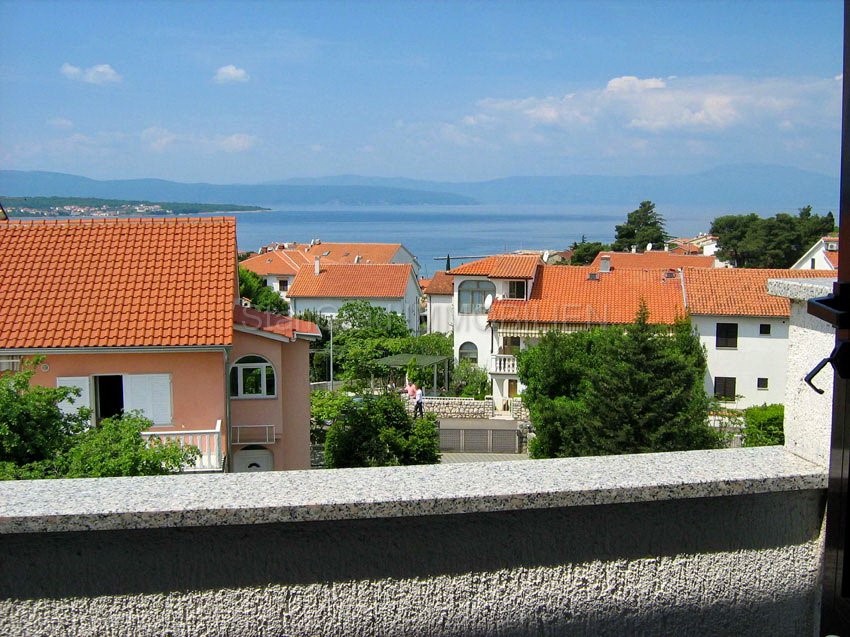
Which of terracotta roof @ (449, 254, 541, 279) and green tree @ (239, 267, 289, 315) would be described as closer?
terracotta roof @ (449, 254, 541, 279)

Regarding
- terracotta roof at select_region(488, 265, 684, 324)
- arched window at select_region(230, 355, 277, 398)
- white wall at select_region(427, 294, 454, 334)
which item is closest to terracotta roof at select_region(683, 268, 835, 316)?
terracotta roof at select_region(488, 265, 684, 324)

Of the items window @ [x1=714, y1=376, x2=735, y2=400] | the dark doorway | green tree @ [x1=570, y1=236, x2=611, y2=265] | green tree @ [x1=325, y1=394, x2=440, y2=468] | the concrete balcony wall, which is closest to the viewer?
the concrete balcony wall

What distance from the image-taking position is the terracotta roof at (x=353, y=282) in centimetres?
6397

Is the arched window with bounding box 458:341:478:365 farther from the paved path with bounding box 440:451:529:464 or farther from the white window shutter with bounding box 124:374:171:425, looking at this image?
the white window shutter with bounding box 124:374:171:425

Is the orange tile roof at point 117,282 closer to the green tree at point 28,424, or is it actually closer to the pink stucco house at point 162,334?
the pink stucco house at point 162,334

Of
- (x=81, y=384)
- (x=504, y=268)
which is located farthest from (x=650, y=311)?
(x=81, y=384)

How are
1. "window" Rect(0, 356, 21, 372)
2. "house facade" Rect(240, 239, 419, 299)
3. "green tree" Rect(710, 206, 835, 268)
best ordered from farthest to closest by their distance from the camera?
1. "green tree" Rect(710, 206, 835, 268)
2. "house facade" Rect(240, 239, 419, 299)
3. "window" Rect(0, 356, 21, 372)

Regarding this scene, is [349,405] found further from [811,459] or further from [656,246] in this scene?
[656,246]

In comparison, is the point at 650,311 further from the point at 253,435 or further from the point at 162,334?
the point at 162,334

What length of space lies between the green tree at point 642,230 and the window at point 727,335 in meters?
63.7

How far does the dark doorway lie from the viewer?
13.3 metres

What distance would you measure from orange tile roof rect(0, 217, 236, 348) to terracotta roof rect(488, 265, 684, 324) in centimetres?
2422

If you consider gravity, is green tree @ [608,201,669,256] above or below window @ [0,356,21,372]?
above

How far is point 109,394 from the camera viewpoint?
1341cm
